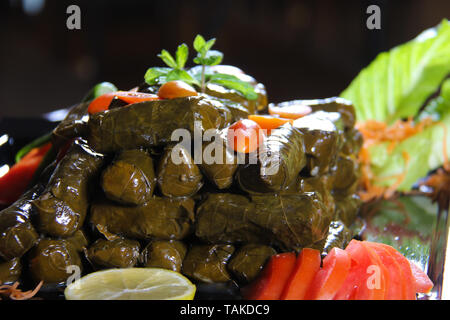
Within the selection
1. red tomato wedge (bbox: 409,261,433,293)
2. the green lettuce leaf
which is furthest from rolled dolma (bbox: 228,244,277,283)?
the green lettuce leaf

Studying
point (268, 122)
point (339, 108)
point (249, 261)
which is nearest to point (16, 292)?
point (249, 261)

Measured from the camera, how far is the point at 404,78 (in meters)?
7.02

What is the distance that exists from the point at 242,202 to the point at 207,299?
66 centimetres

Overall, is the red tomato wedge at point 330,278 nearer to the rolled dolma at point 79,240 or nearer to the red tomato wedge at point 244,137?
the red tomato wedge at point 244,137

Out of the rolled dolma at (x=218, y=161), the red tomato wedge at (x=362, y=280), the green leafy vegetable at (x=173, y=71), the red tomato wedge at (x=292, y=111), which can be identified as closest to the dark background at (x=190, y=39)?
the red tomato wedge at (x=292, y=111)

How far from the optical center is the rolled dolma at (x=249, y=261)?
3375 millimetres

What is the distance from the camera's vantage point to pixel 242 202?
3457 millimetres

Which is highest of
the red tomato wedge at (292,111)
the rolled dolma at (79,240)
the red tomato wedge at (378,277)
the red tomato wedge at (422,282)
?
the red tomato wedge at (292,111)

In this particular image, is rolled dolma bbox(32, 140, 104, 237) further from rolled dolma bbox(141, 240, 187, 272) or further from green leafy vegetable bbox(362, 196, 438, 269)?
green leafy vegetable bbox(362, 196, 438, 269)

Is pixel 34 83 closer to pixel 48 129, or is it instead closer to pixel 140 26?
pixel 140 26

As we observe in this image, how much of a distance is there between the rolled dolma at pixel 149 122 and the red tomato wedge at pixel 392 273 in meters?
1.38

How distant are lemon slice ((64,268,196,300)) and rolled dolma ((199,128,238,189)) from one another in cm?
67

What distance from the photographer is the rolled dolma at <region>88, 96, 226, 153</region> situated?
3451mm

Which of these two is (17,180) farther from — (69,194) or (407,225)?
(407,225)
